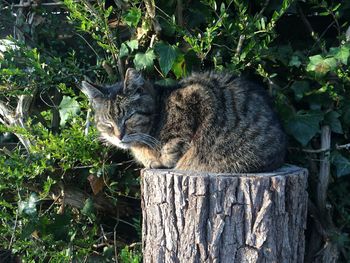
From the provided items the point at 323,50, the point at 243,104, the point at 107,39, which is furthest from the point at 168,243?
the point at 323,50

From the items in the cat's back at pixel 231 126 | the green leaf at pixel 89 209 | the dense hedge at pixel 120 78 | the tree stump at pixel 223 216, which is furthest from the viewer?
the green leaf at pixel 89 209

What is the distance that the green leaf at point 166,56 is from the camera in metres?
3.36

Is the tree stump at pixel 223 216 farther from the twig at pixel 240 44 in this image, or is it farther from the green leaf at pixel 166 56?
the twig at pixel 240 44

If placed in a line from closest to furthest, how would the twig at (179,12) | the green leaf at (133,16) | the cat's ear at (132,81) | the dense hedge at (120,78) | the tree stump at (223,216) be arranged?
the tree stump at (223,216), the cat's ear at (132,81), the green leaf at (133,16), the dense hedge at (120,78), the twig at (179,12)

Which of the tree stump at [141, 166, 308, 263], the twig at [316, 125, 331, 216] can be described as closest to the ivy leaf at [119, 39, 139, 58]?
the tree stump at [141, 166, 308, 263]

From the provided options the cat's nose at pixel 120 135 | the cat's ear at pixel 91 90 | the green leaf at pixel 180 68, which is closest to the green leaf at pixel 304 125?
the green leaf at pixel 180 68

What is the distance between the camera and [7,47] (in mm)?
3730

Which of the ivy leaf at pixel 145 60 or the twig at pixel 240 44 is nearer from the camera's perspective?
the twig at pixel 240 44

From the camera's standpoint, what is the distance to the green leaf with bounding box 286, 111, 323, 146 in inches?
138

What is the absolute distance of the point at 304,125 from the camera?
11.6 feet

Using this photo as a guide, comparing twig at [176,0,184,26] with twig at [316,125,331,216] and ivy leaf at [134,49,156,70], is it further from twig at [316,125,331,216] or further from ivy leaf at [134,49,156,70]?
twig at [316,125,331,216]

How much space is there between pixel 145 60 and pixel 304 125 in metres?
1.19

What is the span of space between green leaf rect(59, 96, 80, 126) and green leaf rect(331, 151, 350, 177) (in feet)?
6.07

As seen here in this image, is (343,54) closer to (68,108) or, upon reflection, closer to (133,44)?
(133,44)
